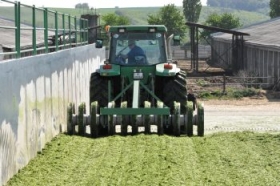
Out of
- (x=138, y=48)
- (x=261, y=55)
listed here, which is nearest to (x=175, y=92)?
(x=138, y=48)

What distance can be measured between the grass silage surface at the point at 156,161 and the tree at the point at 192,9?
110 meters

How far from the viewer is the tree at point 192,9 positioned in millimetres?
122625

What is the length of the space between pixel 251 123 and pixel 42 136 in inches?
347

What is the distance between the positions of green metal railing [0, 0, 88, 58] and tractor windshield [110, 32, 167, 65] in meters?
1.64

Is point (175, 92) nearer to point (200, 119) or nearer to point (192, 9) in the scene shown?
point (200, 119)

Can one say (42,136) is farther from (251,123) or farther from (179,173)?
(251,123)

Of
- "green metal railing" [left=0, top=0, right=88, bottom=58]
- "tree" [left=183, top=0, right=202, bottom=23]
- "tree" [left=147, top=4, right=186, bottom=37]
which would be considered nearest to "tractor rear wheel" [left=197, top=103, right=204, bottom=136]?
"green metal railing" [left=0, top=0, right=88, bottom=58]

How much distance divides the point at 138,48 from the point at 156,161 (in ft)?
20.4

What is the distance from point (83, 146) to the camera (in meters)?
13.0

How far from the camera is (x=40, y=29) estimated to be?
14.9 meters

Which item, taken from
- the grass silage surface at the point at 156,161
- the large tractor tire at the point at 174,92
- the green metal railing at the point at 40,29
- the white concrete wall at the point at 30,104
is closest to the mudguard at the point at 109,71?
the white concrete wall at the point at 30,104

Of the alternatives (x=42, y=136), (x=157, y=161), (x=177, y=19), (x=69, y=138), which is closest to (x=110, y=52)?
(x=69, y=138)

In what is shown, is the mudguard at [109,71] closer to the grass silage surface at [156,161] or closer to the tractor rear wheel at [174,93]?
the tractor rear wheel at [174,93]

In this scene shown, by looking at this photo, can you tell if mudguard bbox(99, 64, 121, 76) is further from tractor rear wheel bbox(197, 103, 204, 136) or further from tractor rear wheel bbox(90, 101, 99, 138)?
tractor rear wheel bbox(197, 103, 204, 136)
